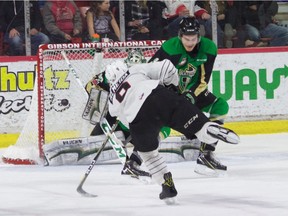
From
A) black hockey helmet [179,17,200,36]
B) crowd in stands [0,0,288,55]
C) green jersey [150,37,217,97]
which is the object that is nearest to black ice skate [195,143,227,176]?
green jersey [150,37,217,97]

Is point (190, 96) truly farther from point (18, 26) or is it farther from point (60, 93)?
point (18, 26)

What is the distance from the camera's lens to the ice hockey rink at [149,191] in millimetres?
5578

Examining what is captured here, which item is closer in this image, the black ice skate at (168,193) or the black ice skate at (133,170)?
the black ice skate at (168,193)

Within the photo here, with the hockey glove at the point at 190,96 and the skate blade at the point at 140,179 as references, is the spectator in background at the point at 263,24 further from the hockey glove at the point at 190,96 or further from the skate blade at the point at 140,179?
the skate blade at the point at 140,179

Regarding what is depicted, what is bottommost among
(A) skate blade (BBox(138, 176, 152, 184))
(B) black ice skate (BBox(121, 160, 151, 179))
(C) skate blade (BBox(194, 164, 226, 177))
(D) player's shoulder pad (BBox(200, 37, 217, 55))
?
(C) skate blade (BBox(194, 164, 226, 177))

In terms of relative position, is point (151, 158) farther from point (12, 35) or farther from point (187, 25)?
point (12, 35)

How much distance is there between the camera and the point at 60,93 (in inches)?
345

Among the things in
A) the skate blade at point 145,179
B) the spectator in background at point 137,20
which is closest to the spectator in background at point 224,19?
the spectator in background at point 137,20

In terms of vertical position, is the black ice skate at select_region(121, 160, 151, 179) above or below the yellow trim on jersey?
below

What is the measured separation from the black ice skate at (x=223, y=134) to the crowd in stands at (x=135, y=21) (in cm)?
389

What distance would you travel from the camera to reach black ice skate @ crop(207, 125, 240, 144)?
5758 millimetres

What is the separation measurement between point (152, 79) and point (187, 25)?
107 centimetres

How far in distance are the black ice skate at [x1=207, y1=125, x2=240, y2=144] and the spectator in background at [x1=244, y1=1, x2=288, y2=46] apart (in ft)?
15.2

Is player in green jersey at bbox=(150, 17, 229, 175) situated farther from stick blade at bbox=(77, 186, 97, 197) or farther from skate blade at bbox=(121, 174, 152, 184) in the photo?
stick blade at bbox=(77, 186, 97, 197)
